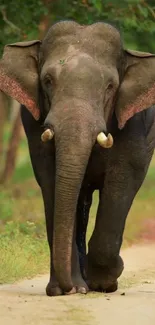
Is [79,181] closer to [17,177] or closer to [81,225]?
[81,225]

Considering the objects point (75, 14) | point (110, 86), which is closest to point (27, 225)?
point (75, 14)

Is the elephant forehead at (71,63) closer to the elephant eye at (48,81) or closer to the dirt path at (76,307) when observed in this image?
the elephant eye at (48,81)

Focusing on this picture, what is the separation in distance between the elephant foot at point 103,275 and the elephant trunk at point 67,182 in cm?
145

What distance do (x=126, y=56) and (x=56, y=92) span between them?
1.22 meters

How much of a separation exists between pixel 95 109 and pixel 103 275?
1.89m

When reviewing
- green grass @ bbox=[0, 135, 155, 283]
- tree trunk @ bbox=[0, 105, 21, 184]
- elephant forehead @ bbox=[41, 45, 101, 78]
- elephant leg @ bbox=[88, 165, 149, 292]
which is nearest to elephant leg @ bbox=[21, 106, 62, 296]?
elephant leg @ bbox=[88, 165, 149, 292]

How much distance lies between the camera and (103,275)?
12.6m

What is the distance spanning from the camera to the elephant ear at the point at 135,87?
482 inches

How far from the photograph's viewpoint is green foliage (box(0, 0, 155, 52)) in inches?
704

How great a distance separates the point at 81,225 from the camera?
13.4 meters

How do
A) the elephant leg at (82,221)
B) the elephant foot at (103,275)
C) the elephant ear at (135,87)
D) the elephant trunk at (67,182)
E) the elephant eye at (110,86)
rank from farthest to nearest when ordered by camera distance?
the elephant leg at (82,221), the elephant foot at (103,275), the elephant ear at (135,87), the elephant eye at (110,86), the elephant trunk at (67,182)

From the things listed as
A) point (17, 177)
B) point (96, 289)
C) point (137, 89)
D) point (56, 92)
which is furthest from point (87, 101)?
point (17, 177)

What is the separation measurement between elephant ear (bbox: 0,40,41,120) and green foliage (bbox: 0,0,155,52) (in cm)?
477

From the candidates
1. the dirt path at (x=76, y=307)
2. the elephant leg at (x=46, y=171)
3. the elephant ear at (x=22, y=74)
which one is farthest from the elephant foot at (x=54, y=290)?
the elephant ear at (x=22, y=74)
